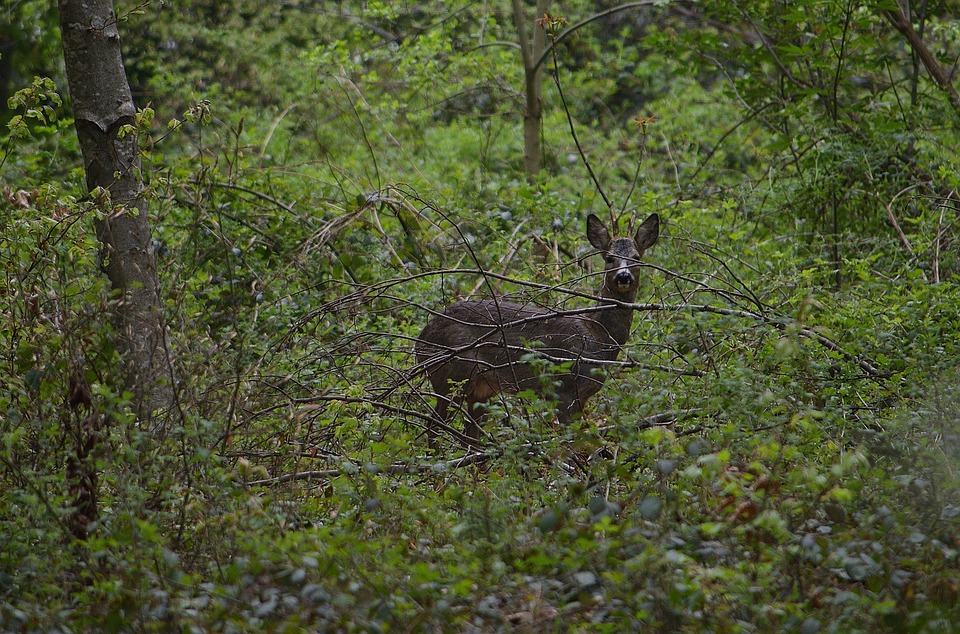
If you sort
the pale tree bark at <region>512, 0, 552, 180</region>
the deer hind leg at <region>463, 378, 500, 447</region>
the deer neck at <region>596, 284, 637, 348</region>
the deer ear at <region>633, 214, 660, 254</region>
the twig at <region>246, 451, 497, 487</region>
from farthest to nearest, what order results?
1. the pale tree bark at <region>512, 0, 552, 180</region>
2. the deer ear at <region>633, 214, 660, 254</region>
3. the deer neck at <region>596, 284, 637, 348</region>
4. the deer hind leg at <region>463, 378, 500, 447</region>
5. the twig at <region>246, 451, 497, 487</region>

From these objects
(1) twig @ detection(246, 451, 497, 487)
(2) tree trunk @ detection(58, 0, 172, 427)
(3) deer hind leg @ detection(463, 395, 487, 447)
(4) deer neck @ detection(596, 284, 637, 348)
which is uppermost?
(2) tree trunk @ detection(58, 0, 172, 427)

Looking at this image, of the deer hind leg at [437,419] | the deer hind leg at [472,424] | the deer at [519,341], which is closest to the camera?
the deer hind leg at [437,419]

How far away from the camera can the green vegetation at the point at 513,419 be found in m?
3.76

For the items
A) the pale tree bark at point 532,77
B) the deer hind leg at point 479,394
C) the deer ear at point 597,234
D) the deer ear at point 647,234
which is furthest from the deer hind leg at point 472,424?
the pale tree bark at point 532,77

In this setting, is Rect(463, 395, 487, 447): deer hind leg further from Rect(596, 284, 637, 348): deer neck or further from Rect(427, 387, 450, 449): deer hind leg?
Rect(596, 284, 637, 348): deer neck

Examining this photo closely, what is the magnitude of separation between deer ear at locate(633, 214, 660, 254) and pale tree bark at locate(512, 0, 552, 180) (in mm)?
2477

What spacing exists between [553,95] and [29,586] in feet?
38.1

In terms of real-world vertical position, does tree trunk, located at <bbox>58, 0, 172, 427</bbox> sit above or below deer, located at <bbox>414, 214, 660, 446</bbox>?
above

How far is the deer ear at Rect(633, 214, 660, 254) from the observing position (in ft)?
24.7

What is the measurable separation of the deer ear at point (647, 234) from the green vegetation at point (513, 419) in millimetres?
275

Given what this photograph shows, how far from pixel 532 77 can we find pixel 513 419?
5546 millimetres

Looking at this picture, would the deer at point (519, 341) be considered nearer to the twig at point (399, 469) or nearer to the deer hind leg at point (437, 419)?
the deer hind leg at point (437, 419)

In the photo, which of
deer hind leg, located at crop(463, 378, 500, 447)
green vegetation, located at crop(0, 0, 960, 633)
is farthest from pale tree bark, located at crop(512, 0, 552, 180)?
deer hind leg, located at crop(463, 378, 500, 447)

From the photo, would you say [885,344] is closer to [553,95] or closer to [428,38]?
[428,38]
